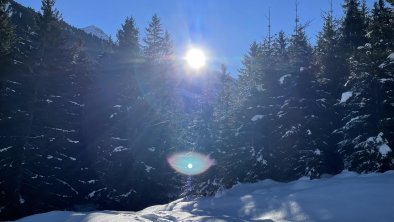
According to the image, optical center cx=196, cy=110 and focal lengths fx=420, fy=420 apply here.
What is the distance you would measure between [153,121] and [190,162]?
4.91m

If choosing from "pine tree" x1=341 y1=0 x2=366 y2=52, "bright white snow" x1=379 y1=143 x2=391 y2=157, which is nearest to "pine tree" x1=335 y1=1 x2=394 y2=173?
"bright white snow" x1=379 y1=143 x2=391 y2=157

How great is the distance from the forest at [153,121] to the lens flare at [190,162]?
1.94ft

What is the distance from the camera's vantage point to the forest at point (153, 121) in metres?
25.4

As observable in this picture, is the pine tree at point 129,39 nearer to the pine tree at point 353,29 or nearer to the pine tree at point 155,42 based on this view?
the pine tree at point 155,42

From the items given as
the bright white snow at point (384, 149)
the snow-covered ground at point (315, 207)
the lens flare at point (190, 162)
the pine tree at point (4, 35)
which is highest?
the pine tree at point (4, 35)

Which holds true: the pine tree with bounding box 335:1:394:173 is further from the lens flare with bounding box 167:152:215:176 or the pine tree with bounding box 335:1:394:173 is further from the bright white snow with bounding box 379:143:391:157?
the lens flare with bounding box 167:152:215:176

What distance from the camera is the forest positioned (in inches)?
998

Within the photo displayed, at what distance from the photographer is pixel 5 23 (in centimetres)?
2886

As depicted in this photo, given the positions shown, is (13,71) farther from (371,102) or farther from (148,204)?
(371,102)

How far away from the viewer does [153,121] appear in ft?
123

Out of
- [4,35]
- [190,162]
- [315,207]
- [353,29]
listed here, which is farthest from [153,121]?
[315,207]

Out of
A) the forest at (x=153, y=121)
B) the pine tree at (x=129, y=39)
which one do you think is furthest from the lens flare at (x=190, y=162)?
the pine tree at (x=129, y=39)

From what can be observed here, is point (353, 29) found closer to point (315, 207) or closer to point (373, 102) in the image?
point (373, 102)

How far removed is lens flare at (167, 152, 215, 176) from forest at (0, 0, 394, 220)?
A: 0.59m
